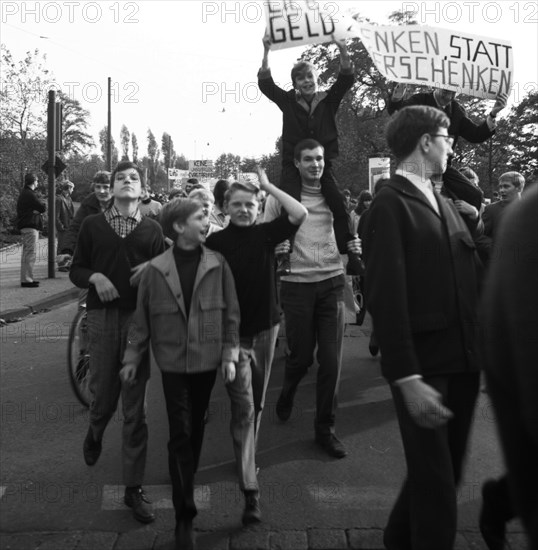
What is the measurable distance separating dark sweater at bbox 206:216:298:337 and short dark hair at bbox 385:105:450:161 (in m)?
1.18

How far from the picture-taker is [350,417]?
5125 mm

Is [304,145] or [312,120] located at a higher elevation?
[312,120]

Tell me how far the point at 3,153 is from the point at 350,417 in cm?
2366

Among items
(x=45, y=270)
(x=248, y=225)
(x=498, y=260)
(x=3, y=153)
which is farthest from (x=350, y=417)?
(x=3, y=153)

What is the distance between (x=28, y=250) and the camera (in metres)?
12.1

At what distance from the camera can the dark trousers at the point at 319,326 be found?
449 cm

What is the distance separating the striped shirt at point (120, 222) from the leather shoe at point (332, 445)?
1.85 m

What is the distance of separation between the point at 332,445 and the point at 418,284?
2.13 metres

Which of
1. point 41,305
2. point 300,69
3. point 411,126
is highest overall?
point 300,69

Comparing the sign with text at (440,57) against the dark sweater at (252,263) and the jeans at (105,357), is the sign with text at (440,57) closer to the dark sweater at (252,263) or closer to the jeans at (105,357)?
the dark sweater at (252,263)

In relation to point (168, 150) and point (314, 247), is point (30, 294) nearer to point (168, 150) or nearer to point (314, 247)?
point (314, 247)

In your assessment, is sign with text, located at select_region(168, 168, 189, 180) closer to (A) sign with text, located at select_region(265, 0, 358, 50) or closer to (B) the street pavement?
(B) the street pavement

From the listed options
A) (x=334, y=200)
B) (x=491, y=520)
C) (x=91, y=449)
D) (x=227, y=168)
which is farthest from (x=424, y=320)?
(x=227, y=168)

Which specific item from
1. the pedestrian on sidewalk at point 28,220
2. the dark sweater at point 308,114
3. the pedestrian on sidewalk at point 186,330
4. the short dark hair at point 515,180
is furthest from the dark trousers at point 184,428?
the pedestrian on sidewalk at point 28,220
